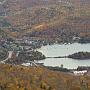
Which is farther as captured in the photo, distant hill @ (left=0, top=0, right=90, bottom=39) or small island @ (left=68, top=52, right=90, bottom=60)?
distant hill @ (left=0, top=0, right=90, bottom=39)

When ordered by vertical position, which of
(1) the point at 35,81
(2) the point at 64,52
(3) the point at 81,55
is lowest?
(2) the point at 64,52

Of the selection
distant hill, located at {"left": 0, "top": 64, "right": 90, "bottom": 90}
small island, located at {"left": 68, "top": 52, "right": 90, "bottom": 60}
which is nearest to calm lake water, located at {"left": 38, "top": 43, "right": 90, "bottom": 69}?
small island, located at {"left": 68, "top": 52, "right": 90, "bottom": 60}

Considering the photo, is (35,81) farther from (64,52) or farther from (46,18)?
(46,18)

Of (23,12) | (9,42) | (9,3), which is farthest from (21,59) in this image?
(9,3)

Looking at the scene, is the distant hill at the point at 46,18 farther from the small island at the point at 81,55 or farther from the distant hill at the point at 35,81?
the distant hill at the point at 35,81

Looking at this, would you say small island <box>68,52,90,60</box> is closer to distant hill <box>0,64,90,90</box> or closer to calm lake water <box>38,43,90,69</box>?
calm lake water <box>38,43,90,69</box>

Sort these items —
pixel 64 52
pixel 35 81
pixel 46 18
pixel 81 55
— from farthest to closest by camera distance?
pixel 46 18, pixel 64 52, pixel 81 55, pixel 35 81

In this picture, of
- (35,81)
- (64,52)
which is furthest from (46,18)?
(35,81)

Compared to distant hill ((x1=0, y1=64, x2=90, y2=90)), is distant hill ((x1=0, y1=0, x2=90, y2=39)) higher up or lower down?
lower down

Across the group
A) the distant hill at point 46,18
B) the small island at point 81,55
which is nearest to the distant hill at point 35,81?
the small island at point 81,55
